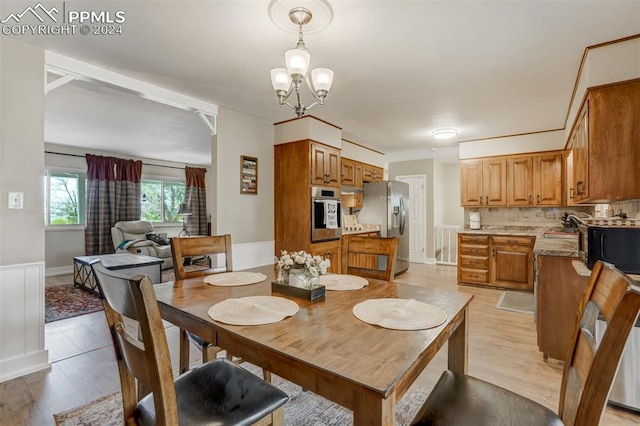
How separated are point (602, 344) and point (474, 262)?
15.0 feet

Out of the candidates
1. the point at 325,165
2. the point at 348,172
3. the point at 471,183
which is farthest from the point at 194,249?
Result: the point at 471,183

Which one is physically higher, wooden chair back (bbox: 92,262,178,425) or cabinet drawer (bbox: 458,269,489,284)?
wooden chair back (bbox: 92,262,178,425)

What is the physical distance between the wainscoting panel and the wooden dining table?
159cm

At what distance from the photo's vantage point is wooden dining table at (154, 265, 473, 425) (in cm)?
78

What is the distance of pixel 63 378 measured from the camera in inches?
85.7

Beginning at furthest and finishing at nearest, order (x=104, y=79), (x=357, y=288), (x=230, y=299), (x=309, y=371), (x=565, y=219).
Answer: (x=565, y=219), (x=104, y=79), (x=357, y=288), (x=230, y=299), (x=309, y=371)

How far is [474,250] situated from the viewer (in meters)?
4.91

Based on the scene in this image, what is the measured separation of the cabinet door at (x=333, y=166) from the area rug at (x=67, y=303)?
304cm

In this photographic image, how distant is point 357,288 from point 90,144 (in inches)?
251

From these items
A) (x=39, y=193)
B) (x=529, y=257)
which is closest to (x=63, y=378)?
(x=39, y=193)

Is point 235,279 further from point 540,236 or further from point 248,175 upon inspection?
point 540,236

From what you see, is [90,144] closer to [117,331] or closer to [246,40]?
[246,40]

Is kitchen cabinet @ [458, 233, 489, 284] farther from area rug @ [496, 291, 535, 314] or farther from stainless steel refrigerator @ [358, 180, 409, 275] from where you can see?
stainless steel refrigerator @ [358, 180, 409, 275]

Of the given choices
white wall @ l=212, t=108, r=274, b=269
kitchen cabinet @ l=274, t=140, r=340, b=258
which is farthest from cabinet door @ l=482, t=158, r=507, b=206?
white wall @ l=212, t=108, r=274, b=269
